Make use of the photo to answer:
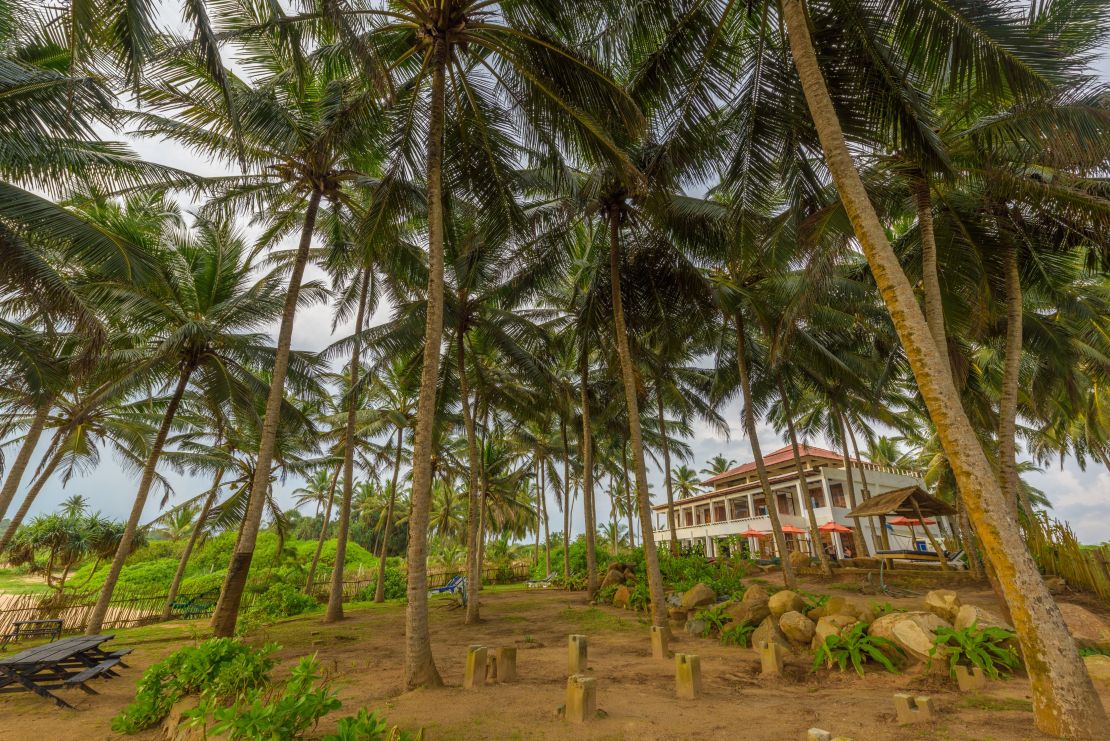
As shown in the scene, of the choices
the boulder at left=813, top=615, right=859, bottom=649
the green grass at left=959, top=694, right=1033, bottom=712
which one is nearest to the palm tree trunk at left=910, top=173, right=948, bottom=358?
the green grass at left=959, top=694, right=1033, bottom=712

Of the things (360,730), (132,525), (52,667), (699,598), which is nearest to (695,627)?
(699,598)

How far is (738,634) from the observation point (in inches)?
321

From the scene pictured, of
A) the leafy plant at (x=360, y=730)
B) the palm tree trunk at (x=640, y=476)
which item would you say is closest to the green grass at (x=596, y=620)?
the palm tree trunk at (x=640, y=476)

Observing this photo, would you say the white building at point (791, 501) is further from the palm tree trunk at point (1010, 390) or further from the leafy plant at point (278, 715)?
the leafy plant at point (278, 715)

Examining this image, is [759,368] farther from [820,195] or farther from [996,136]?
[996,136]

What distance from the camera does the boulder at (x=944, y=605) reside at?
6777 mm

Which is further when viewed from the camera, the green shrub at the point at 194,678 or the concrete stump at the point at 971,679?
the concrete stump at the point at 971,679

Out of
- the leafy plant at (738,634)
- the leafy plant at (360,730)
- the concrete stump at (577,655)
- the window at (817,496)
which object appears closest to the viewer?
the leafy plant at (360,730)

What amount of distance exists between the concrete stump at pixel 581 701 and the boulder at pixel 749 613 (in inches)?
198

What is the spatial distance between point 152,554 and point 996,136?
40453mm

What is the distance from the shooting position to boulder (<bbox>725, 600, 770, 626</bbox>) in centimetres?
832

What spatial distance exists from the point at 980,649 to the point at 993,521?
3.18m

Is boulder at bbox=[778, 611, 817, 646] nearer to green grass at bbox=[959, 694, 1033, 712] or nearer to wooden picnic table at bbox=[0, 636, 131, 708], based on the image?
green grass at bbox=[959, 694, 1033, 712]

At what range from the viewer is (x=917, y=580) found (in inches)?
516
